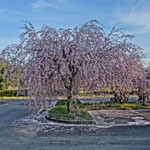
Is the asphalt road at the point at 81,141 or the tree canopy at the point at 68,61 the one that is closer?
the asphalt road at the point at 81,141

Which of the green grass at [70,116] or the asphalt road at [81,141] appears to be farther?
the green grass at [70,116]

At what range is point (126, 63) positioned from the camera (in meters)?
12.5

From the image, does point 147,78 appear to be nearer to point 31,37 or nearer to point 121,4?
point 121,4

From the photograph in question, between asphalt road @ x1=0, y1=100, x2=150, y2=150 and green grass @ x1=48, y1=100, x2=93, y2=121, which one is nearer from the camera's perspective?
asphalt road @ x1=0, y1=100, x2=150, y2=150

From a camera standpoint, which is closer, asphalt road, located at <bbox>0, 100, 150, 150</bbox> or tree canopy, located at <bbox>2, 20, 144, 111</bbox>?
asphalt road, located at <bbox>0, 100, 150, 150</bbox>

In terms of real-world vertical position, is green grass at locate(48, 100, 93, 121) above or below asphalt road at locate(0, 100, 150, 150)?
above

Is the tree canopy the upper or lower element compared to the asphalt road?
upper

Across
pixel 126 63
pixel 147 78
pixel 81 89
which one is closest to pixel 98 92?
pixel 81 89

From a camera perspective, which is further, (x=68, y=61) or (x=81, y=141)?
(x=68, y=61)

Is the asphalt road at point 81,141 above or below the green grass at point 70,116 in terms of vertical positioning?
below

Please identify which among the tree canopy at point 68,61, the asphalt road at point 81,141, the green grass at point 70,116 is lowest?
the asphalt road at point 81,141

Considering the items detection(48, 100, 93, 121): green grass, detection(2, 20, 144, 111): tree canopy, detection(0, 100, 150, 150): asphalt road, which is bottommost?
detection(0, 100, 150, 150): asphalt road

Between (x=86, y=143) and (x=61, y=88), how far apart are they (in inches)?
178

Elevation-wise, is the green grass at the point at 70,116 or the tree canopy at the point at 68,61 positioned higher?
the tree canopy at the point at 68,61
